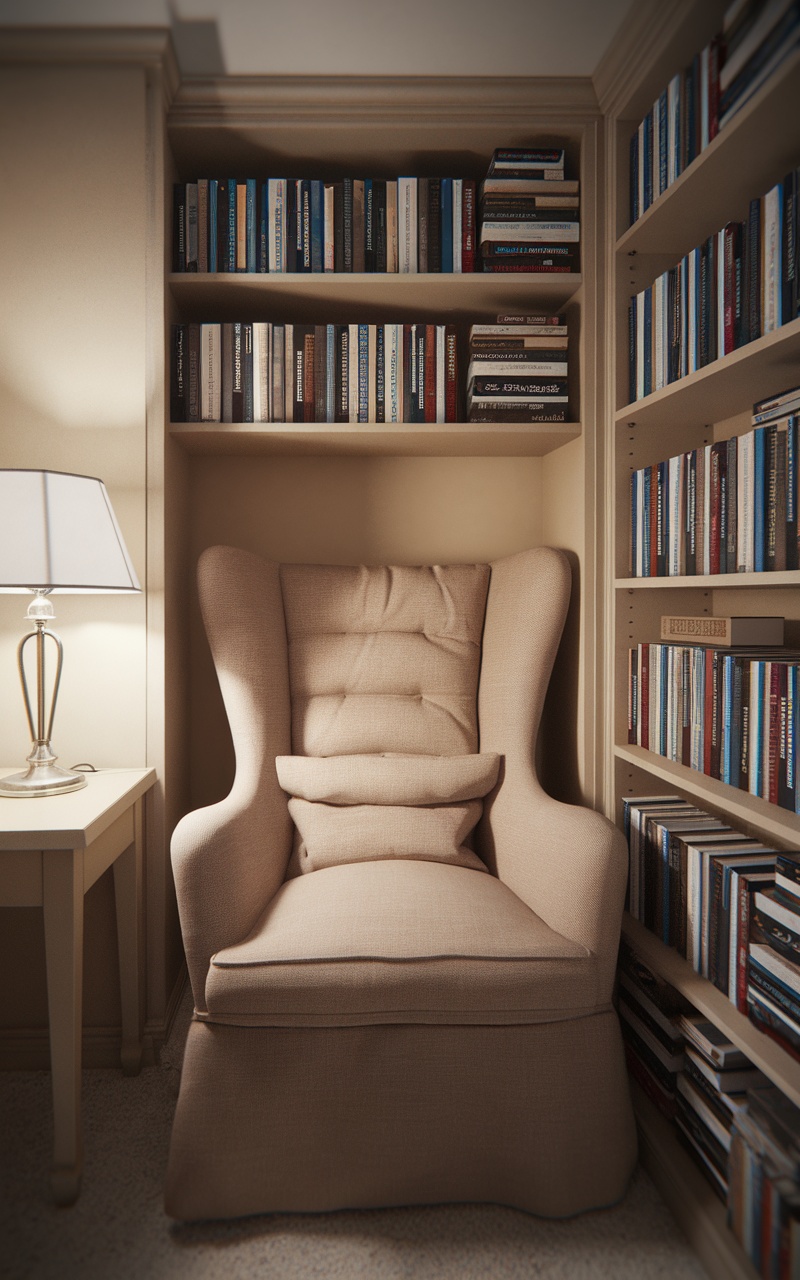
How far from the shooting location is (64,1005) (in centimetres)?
131

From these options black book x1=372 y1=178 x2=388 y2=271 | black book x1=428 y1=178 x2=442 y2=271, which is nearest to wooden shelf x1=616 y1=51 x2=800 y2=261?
black book x1=428 y1=178 x2=442 y2=271

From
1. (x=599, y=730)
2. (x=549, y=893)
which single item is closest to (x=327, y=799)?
(x=549, y=893)

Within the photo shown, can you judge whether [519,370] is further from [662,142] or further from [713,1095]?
[713,1095]

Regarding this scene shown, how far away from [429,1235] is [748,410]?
1709 mm

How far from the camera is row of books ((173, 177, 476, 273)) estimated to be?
1.84 metres

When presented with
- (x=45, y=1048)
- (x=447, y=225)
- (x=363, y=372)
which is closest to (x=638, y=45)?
(x=447, y=225)

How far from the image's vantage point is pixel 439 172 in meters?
2.04

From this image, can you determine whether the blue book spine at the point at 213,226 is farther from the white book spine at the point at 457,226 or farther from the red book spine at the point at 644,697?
the red book spine at the point at 644,697

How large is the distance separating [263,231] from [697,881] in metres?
1.80

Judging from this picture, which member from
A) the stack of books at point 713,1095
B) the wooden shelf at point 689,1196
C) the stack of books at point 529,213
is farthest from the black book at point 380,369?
the wooden shelf at point 689,1196

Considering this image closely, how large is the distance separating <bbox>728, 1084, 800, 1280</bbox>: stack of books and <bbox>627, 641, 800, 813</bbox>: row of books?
0.46m

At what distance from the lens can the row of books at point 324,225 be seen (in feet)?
6.04

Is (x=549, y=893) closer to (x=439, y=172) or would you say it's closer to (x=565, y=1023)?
(x=565, y=1023)

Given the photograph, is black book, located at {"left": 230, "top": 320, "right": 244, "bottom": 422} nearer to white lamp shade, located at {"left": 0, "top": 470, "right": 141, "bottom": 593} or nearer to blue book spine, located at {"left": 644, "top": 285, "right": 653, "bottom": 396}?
white lamp shade, located at {"left": 0, "top": 470, "right": 141, "bottom": 593}
